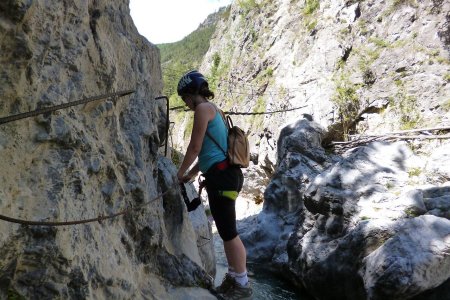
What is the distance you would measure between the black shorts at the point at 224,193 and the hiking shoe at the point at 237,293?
59 cm

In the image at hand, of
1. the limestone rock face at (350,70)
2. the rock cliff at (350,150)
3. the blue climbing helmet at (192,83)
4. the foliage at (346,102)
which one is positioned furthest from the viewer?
the foliage at (346,102)

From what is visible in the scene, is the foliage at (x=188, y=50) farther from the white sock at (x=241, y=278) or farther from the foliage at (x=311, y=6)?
the white sock at (x=241, y=278)

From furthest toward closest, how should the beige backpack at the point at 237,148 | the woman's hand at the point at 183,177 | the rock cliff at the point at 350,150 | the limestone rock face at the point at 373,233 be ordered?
the rock cliff at the point at 350,150 → the limestone rock face at the point at 373,233 → the woman's hand at the point at 183,177 → the beige backpack at the point at 237,148

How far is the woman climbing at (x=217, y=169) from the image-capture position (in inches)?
157

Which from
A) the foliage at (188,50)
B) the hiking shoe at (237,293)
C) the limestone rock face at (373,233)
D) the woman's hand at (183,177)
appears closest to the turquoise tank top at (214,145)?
the woman's hand at (183,177)

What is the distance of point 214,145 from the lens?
162 inches

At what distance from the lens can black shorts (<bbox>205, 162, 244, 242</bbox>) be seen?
406 centimetres

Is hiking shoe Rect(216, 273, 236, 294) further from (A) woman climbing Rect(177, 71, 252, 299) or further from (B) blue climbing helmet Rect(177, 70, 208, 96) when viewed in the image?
(B) blue climbing helmet Rect(177, 70, 208, 96)

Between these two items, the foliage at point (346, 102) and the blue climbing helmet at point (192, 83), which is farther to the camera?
the foliage at point (346, 102)

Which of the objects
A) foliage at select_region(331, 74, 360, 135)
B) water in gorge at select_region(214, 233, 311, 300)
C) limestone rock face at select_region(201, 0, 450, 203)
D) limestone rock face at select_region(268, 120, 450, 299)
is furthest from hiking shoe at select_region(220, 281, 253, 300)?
foliage at select_region(331, 74, 360, 135)

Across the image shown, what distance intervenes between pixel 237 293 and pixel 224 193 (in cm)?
111

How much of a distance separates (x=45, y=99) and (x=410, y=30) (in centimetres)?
1553

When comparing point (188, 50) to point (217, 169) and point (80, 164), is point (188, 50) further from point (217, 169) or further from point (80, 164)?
point (80, 164)

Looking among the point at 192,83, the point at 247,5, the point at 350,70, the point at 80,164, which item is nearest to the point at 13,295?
the point at 80,164
